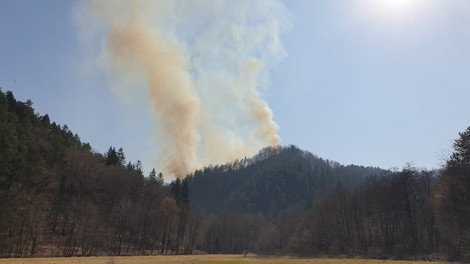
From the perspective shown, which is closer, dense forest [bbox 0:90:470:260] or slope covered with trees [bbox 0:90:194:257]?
dense forest [bbox 0:90:470:260]

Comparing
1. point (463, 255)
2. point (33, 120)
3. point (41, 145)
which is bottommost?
point (463, 255)

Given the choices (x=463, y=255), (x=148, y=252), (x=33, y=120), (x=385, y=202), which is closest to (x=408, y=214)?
(x=385, y=202)

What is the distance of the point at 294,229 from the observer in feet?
576

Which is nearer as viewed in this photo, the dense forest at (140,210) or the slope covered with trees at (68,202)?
the dense forest at (140,210)

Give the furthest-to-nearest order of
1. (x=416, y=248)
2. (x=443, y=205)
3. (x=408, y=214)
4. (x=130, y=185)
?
(x=130, y=185) < (x=408, y=214) < (x=416, y=248) < (x=443, y=205)

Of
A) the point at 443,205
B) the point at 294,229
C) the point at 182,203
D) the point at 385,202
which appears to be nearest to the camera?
the point at 443,205

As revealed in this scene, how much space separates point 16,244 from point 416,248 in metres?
76.9

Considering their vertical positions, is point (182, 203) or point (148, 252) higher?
point (182, 203)

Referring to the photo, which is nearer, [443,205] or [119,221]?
[443,205]

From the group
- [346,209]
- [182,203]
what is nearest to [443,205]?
[346,209]

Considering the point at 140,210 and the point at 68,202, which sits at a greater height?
the point at 140,210

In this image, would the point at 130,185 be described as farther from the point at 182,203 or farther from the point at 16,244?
the point at 16,244

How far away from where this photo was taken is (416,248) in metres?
84.7

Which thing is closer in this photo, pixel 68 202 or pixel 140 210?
pixel 68 202
